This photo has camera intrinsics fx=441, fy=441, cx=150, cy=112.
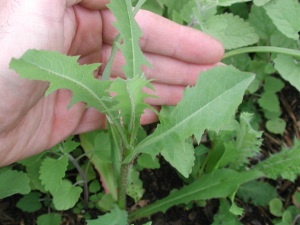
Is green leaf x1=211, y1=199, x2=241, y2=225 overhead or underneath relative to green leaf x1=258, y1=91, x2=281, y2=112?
underneath

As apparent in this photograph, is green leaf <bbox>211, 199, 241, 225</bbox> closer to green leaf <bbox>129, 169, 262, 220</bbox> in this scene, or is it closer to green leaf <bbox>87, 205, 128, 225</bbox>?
green leaf <bbox>129, 169, 262, 220</bbox>

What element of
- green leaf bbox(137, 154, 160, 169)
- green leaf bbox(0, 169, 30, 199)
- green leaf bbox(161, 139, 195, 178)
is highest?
green leaf bbox(161, 139, 195, 178)

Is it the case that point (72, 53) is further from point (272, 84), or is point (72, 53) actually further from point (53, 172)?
point (272, 84)

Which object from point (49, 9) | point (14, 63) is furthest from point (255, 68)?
point (14, 63)

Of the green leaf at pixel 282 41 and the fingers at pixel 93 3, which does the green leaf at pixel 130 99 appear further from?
the green leaf at pixel 282 41

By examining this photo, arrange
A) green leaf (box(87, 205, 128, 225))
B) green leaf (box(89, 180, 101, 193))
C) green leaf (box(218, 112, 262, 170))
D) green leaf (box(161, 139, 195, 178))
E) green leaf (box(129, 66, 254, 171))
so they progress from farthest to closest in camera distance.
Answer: green leaf (box(89, 180, 101, 193)) → green leaf (box(218, 112, 262, 170)) → green leaf (box(161, 139, 195, 178)) → green leaf (box(87, 205, 128, 225)) → green leaf (box(129, 66, 254, 171))

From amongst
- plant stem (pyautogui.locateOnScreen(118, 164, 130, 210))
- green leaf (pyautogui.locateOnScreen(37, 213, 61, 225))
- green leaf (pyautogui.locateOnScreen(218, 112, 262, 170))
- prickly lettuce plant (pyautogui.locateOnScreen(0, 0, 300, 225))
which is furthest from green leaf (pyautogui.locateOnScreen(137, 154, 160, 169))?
green leaf (pyautogui.locateOnScreen(37, 213, 61, 225))

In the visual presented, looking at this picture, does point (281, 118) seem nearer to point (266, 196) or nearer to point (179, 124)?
point (266, 196)
